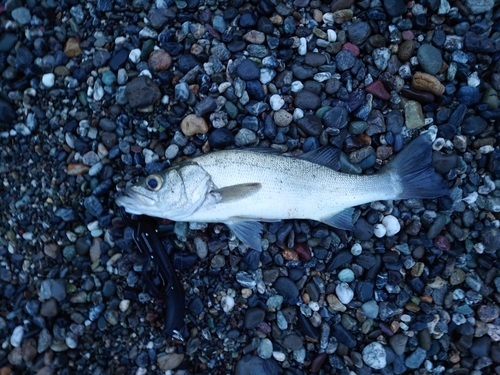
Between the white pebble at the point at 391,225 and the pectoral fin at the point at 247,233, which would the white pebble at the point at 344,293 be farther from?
the pectoral fin at the point at 247,233

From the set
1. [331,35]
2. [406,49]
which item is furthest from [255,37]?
[406,49]

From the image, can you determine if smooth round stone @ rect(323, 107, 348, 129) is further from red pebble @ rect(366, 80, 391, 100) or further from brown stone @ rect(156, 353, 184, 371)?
brown stone @ rect(156, 353, 184, 371)

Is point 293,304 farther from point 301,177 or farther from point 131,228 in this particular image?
point 131,228

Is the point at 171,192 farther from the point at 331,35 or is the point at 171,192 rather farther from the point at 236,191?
the point at 331,35

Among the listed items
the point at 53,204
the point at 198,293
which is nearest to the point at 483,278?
the point at 198,293

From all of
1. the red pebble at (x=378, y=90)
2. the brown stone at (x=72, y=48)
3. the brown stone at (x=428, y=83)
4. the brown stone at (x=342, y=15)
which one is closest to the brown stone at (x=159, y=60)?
the brown stone at (x=72, y=48)

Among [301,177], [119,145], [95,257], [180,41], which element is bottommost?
[95,257]
